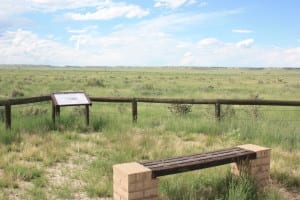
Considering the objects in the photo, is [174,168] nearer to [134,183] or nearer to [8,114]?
[134,183]

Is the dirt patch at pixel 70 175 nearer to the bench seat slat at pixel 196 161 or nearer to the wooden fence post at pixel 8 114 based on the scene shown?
the bench seat slat at pixel 196 161

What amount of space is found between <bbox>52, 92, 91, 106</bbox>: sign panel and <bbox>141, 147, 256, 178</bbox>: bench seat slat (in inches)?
202

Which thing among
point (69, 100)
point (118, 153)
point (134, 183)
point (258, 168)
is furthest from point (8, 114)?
point (258, 168)

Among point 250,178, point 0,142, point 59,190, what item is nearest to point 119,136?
point 0,142

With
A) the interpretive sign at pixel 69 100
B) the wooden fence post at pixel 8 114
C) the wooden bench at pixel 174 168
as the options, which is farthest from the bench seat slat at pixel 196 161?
the wooden fence post at pixel 8 114

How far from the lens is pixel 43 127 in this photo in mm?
9250

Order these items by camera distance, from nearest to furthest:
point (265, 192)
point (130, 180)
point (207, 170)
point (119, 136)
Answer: point (130, 180) → point (265, 192) → point (207, 170) → point (119, 136)

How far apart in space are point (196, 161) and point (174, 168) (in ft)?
1.42

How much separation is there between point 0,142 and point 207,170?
15.4 feet

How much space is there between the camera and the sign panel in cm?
935

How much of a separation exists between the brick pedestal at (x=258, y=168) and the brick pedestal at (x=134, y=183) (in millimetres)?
1510

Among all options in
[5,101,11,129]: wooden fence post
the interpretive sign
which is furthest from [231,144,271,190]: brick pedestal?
[5,101,11,129]: wooden fence post

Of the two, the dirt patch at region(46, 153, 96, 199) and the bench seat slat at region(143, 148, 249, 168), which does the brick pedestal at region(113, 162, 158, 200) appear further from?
the dirt patch at region(46, 153, 96, 199)

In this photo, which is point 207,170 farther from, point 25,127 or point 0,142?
point 25,127
